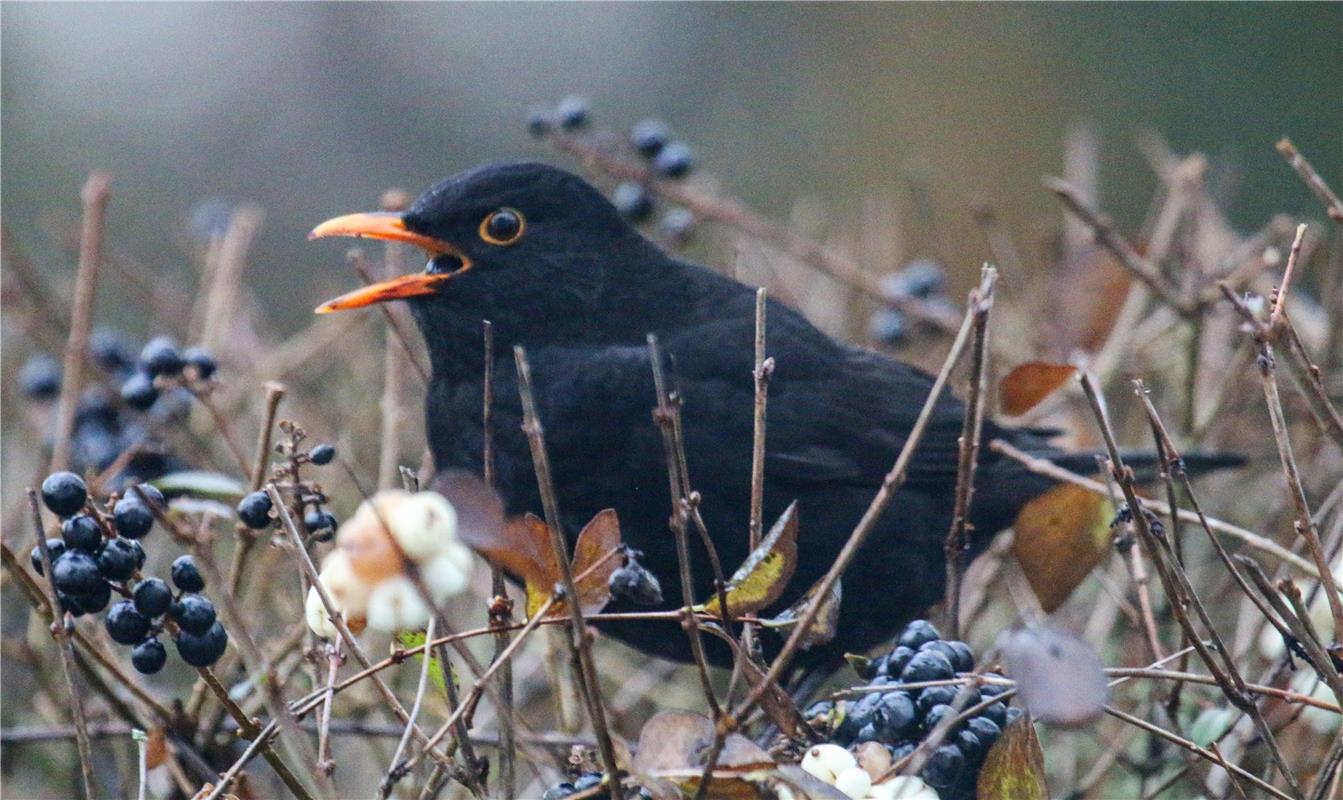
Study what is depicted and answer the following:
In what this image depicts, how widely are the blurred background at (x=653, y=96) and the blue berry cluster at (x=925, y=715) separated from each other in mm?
7144

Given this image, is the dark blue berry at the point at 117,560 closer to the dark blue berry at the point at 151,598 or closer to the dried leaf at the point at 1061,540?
the dark blue berry at the point at 151,598

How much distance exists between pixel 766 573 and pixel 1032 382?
3.43 ft

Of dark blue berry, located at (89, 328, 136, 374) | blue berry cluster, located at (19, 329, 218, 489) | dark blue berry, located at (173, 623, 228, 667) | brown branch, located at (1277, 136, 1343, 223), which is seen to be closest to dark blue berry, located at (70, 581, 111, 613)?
dark blue berry, located at (173, 623, 228, 667)

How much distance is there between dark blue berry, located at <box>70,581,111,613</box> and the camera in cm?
190

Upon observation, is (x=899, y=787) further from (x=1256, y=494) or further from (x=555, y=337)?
(x=1256, y=494)

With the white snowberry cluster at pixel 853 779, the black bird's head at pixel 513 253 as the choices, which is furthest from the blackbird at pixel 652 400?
the white snowberry cluster at pixel 853 779

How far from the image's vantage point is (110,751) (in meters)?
3.24

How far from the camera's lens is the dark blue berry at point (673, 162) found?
396cm

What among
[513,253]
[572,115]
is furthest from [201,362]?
[572,115]

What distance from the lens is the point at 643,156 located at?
3.96 m

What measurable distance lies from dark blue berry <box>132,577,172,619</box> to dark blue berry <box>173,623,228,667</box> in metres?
0.04

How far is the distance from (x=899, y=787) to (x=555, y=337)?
182cm

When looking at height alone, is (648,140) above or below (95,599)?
above

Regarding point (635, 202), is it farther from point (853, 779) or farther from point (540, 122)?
point (853, 779)
